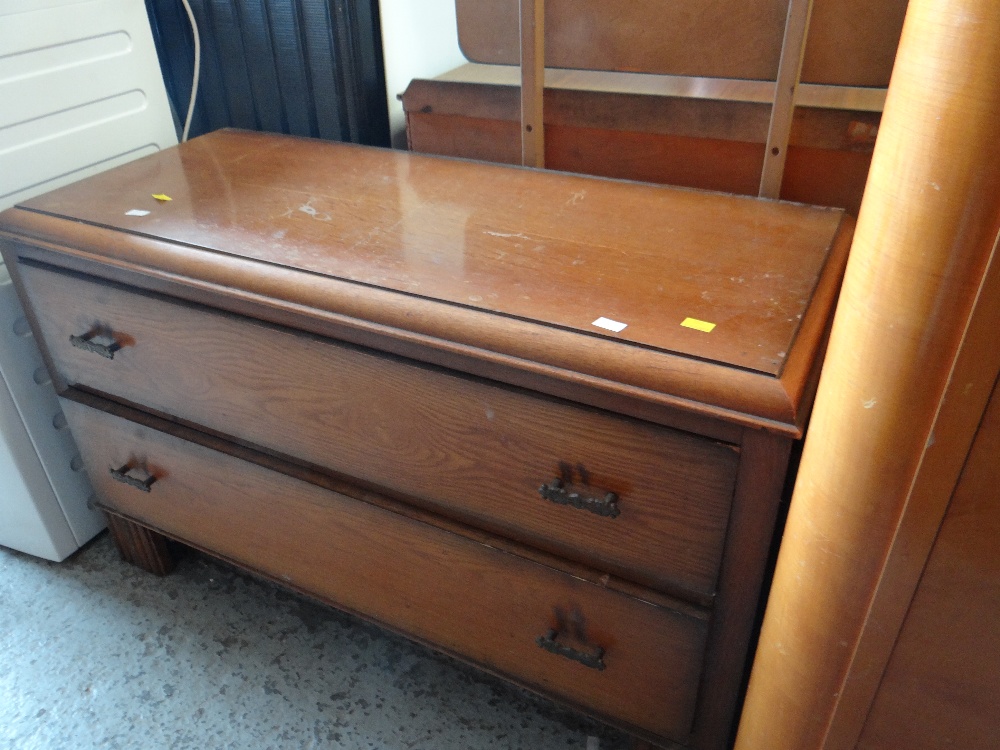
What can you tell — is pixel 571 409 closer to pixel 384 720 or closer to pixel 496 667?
pixel 496 667

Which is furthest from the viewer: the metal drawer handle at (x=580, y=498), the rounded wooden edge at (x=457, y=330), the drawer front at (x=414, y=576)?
the drawer front at (x=414, y=576)

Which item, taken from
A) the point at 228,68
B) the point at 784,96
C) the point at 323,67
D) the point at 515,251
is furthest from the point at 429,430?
the point at 228,68

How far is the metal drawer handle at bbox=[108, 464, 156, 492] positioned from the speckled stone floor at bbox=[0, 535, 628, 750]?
266mm

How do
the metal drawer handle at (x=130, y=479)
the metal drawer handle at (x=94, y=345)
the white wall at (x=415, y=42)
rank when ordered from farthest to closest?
1. the white wall at (x=415, y=42)
2. the metal drawer handle at (x=130, y=479)
3. the metal drawer handle at (x=94, y=345)

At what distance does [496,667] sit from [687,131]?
0.78 metres

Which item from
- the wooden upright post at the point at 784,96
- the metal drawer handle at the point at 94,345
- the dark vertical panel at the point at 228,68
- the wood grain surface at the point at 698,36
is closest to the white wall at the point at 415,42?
the wood grain surface at the point at 698,36

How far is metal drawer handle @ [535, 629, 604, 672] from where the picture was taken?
90 centimetres

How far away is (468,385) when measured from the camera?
0.82 metres

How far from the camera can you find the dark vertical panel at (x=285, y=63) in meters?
1.29

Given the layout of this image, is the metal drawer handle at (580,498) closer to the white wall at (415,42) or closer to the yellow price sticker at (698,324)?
the yellow price sticker at (698,324)

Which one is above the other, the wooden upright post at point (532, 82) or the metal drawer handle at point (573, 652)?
the wooden upright post at point (532, 82)

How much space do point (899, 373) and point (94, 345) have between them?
99 cm

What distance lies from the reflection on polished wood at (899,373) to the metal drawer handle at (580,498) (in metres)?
0.17

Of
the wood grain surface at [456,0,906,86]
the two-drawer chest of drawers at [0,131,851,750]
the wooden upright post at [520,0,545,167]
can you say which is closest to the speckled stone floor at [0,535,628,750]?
the two-drawer chest of drawers at [0,131,851,750]
